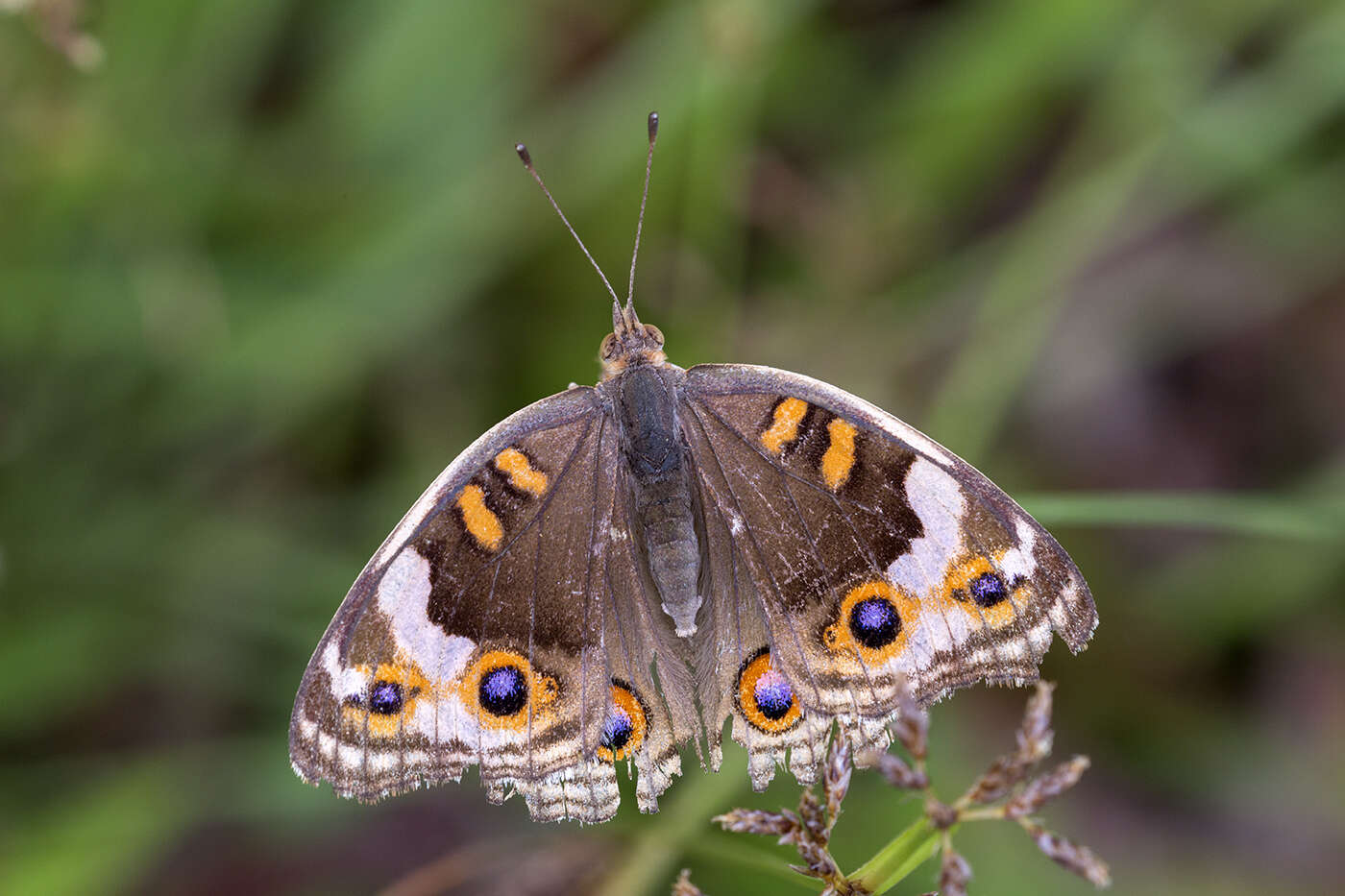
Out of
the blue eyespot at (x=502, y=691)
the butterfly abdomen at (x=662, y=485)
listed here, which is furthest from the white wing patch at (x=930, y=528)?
the blue eyespot at (x=502, y=691)

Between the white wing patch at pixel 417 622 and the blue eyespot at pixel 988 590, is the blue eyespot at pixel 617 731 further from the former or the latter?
the blue eyespot at pixel 988 590

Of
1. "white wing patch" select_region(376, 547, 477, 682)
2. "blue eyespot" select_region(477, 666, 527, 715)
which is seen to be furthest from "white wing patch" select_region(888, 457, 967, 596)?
"white wing patch" select_region(376, 547, 477, 682)

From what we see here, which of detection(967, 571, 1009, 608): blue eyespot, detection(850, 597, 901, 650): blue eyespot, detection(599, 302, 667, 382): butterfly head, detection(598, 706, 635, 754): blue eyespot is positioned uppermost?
detection(599, 302, 667, 382): butterfly head

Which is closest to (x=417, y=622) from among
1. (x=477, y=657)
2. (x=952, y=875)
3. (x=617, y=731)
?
(x=477, y=657)

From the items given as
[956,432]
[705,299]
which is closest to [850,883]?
[956,432]

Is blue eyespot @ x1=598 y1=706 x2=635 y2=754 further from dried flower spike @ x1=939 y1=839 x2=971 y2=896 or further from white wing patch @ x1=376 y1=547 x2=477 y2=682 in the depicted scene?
dried flower spike @ x1=939 y1=839 x2=971 y2=896

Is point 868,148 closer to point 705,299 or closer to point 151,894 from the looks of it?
point 705,299

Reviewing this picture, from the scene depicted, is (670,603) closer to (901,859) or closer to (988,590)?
(988,590)

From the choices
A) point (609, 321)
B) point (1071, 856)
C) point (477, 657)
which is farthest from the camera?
point (609, 321)
